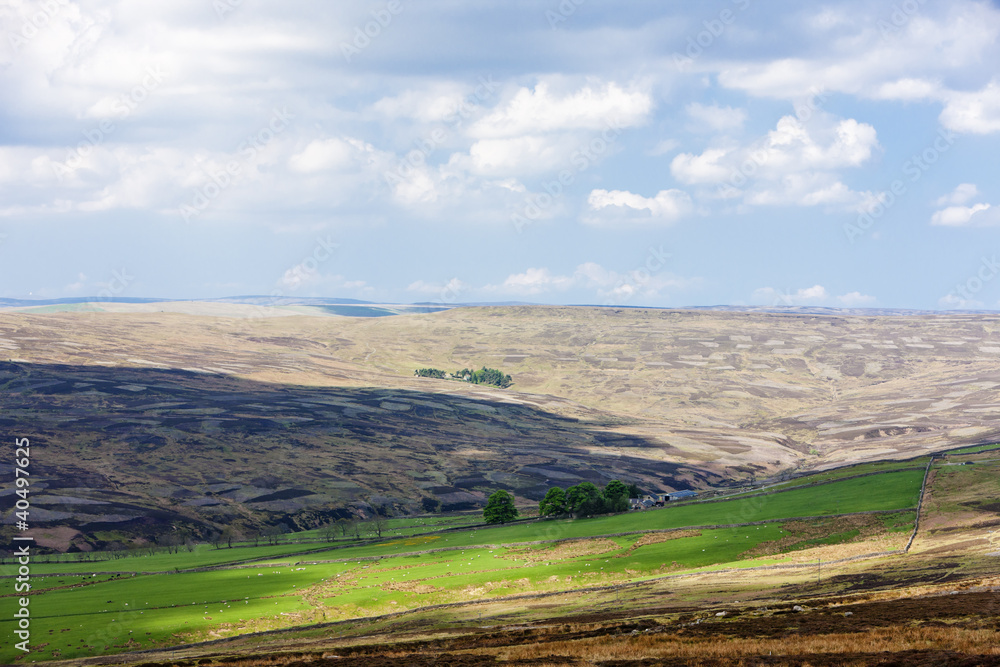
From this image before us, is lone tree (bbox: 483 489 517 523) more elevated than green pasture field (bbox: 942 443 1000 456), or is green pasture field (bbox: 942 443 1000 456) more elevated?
green pasture field (bbox: 942 443 1000 456)

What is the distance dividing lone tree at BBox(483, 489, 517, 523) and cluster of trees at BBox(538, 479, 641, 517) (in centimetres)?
547

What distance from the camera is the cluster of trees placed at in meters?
130

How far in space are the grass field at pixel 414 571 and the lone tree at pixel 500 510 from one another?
51.0ft

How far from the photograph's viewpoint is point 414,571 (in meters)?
90.4

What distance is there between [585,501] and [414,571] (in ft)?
150

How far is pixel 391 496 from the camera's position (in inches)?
7042

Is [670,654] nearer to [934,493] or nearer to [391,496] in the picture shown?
[934,493]

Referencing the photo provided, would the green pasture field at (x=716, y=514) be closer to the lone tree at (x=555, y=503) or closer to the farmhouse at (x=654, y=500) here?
the lone tree at (x=555, y=503)

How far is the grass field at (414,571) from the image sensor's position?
2817 inches

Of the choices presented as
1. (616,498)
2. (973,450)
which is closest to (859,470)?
(973,450)

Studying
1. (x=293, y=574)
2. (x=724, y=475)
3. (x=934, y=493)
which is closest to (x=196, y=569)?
(x=293, y=574)

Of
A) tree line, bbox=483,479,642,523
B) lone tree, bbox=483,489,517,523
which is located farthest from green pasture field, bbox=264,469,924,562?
lone tree, bbox=483,489,517,523

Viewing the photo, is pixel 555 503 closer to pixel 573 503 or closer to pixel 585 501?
pixel 573 503

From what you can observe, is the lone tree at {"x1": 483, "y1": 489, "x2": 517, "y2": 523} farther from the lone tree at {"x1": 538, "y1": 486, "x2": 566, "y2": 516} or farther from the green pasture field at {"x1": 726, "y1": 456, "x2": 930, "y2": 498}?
the green pasture field at {"x1": 726, "y1": 456, "x2": 930, "y2": 498}
